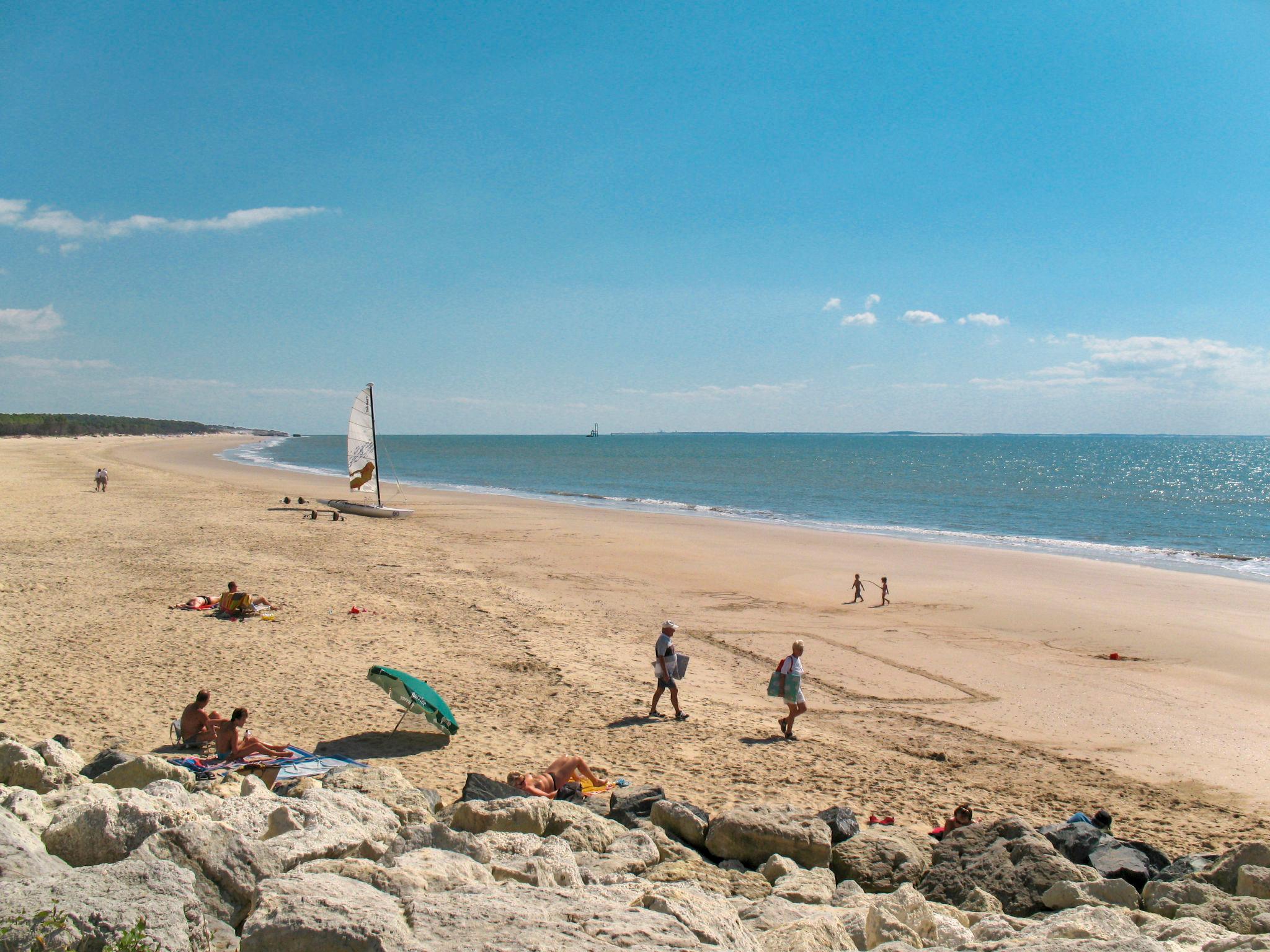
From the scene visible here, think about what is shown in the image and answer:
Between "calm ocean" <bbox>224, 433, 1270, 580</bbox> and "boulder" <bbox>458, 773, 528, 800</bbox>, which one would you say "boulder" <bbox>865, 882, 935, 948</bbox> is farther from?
"calm ocean" <bbox>224, 433, 1270, 580</bbox>

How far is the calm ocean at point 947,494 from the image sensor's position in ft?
113

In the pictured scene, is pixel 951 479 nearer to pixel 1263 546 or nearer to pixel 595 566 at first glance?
pixel 1263 546

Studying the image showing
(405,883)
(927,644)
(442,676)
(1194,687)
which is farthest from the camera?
(927,644)

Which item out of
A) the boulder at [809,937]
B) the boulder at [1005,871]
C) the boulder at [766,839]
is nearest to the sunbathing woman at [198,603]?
the boulder at [766,839]

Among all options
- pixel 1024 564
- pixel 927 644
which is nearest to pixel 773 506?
pixel 1024 564

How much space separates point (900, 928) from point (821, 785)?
4398 millimetres

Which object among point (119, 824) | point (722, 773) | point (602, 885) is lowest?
point (722, 773)

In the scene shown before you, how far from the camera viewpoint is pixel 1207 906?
5.82 m

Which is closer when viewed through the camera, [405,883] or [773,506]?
[405,883]

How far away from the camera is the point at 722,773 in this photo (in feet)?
31.3

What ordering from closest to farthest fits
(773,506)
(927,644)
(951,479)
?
(927,644)
(773,506)
(951,479)

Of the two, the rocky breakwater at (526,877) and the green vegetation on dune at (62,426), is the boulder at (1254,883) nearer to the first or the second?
the rocky breakwater at (526,877)

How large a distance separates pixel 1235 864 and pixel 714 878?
4.24 m

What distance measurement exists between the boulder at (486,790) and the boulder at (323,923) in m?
3.36
